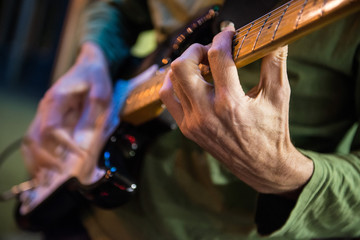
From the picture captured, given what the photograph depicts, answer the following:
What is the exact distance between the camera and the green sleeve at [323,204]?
0.50 meters

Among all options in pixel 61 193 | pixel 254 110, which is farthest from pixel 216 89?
pixel 61 193

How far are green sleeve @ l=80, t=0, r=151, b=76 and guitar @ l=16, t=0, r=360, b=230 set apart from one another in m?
0.15

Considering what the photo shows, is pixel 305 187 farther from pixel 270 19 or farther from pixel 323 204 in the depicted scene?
pixel 270 19

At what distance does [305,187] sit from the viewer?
0.49m

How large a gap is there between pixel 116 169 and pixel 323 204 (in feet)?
1.25

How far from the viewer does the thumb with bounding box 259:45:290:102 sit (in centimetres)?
41

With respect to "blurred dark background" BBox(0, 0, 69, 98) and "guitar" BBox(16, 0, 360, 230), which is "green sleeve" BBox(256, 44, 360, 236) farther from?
"blurred dark background" BBox(0, 0, 69, 98)

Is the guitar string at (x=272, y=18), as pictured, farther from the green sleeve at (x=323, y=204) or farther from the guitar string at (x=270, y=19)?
the green sleeve at (x=323, y=204)

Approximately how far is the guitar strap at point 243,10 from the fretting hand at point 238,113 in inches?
1.1

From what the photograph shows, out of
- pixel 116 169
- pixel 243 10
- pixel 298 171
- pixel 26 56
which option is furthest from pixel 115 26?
pixel 26 56

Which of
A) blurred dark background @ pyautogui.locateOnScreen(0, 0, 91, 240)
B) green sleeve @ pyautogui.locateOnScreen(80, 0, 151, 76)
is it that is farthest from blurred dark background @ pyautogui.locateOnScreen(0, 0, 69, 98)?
green sleeve @ pyautogui.locateOnScreen(80, 0, 151, 76)

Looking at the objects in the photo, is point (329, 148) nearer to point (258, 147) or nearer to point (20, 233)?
point (258, 147)

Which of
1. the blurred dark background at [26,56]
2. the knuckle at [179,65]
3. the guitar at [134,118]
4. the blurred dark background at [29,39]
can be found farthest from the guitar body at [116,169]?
the blurred dark background at [29,39]

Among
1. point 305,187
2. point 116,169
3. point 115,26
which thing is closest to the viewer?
point 305,187
